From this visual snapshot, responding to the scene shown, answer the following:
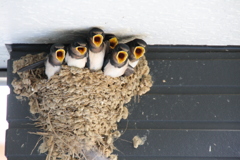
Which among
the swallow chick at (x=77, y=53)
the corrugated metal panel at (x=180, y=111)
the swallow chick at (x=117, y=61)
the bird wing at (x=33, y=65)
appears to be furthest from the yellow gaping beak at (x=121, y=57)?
the bird wing at (x=33, y=65)

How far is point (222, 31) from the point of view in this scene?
282 centimetres

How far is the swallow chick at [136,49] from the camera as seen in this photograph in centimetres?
276

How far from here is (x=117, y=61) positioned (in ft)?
8.92

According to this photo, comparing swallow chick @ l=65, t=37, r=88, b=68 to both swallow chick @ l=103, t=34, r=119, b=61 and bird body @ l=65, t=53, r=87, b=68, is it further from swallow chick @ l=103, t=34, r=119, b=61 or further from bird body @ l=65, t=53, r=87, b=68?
swallow chick @ l=103, t=34, r=119, b=61

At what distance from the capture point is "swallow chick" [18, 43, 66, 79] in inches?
108

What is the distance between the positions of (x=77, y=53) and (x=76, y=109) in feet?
1.35

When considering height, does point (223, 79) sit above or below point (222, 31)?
below

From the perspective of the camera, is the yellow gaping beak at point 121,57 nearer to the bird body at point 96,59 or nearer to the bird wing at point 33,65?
the bird body at point 96,59

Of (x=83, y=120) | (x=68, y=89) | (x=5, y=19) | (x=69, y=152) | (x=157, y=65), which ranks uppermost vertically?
(x=5, y=19)

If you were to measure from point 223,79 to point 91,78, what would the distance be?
1.07m

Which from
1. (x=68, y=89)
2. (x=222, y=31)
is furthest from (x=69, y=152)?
(x=222, y=31)

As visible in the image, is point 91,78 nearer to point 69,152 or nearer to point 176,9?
point 69,152

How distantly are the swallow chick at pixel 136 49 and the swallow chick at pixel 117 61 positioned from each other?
85mm

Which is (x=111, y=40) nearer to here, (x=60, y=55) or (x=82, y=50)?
(x=82, y=50)
